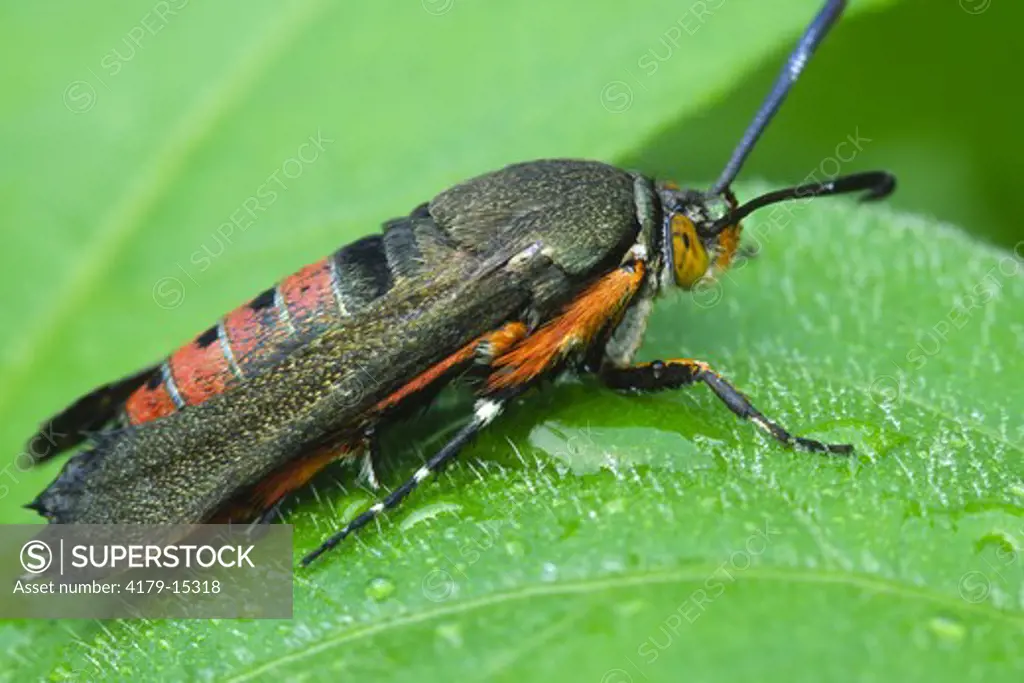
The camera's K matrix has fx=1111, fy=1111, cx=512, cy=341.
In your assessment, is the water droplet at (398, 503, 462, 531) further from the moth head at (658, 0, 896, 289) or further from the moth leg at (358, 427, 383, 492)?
the moth head at (658, 0, 896, 289)

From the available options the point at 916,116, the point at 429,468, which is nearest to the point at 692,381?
the point at 429,468

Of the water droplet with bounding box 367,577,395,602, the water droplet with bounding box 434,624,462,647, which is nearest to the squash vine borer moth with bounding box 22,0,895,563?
the water droplet with bounding box 367,577,395,602

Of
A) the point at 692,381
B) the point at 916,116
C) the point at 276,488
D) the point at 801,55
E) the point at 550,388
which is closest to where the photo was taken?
the point at 276,488

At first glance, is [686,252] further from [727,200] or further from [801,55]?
[801,55]

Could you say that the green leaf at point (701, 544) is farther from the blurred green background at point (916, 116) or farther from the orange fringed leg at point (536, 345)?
the blurred green background at point (916, 116)

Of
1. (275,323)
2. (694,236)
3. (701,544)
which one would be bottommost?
(701,544)
